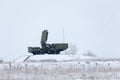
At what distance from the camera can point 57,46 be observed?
109 feet

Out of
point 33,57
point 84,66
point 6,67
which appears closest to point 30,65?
point 6,67

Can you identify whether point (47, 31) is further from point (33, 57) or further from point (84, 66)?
point (84, 66)

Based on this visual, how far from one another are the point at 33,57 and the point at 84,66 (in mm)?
7821

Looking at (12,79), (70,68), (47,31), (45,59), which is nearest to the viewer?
(12,79)

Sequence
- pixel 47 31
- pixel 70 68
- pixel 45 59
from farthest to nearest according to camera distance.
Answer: pixel 47 31 < pixel 45 59 < pixel 70 68

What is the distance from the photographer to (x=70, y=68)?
82.5 ft

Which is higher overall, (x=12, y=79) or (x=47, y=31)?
(x=47, y=31)

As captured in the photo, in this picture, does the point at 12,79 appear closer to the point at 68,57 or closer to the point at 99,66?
the point at 99,66

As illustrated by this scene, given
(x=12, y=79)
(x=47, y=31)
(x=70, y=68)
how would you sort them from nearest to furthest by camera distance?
(x=12, y=79)
(x=70, y=68)
(x=47, y=31)

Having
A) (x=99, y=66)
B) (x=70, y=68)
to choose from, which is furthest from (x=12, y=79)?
(x=99, y=66)

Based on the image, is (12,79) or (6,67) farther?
(6,67)

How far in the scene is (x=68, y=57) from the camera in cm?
3253

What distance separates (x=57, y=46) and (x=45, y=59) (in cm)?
262

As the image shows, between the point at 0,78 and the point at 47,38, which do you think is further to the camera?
the point at 47,38
